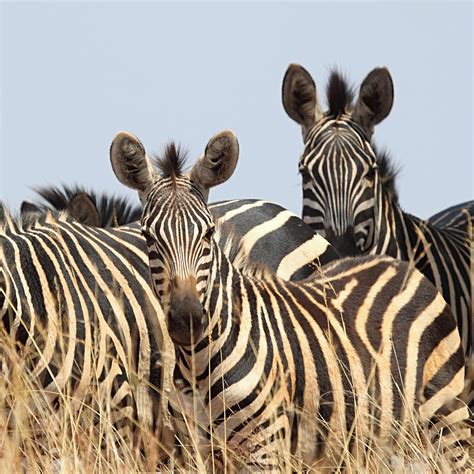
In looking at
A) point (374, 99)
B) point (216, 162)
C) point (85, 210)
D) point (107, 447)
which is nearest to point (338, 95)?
point (374, 99)

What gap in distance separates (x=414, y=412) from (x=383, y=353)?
14.5 inches

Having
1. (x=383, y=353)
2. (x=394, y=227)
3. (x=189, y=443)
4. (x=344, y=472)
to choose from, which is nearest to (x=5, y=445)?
(x=189, y=443)

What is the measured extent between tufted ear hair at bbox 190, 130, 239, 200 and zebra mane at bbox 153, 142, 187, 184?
9 cm

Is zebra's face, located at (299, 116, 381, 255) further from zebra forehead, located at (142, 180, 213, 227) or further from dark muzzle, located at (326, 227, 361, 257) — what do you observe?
zebra forehead, located at (142, 180, 213, 227)

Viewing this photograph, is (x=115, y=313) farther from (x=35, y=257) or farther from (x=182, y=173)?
(x=182, y=173)

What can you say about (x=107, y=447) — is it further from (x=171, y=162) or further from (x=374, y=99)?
(x=374, y=99)

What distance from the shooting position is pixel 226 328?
6.50 m

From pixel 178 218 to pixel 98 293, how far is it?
1695mm

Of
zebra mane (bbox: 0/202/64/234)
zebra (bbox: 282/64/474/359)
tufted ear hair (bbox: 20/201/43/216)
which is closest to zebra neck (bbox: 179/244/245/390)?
zebra mane (bbox: 0/202/64/234)

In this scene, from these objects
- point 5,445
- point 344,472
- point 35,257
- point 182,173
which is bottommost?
point 344,472

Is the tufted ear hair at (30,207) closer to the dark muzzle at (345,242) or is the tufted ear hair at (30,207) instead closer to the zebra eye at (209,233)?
the dark muzzle at (345,242)

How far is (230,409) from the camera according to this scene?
6.26m

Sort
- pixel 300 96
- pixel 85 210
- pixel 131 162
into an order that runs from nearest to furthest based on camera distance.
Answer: pixel 131 162 → pixel 85 210 → pixel 300 96

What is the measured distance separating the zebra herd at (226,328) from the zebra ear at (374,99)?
1424mm
